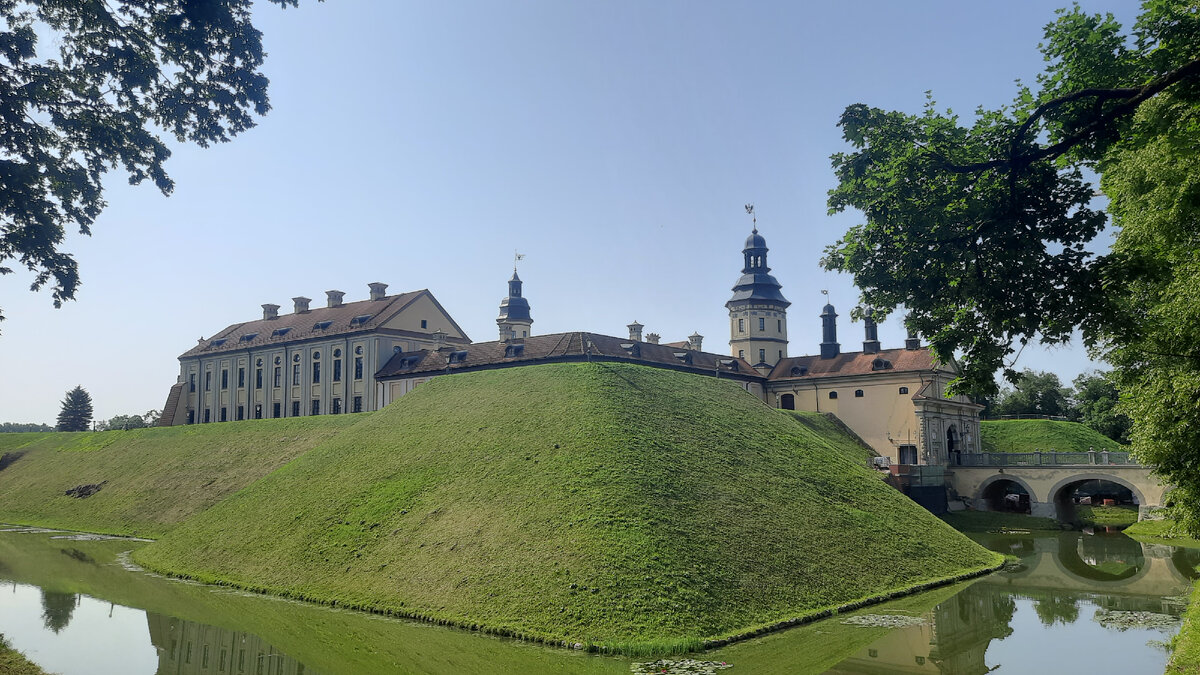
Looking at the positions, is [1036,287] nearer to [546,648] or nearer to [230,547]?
[546,648]

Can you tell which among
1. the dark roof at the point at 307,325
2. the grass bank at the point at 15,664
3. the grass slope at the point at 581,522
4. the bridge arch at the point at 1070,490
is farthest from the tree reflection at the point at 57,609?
the bridge arch at the point at 1070,490

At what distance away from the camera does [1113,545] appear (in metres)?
45.8

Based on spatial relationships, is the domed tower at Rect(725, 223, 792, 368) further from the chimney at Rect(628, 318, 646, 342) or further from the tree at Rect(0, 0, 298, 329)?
the tree at Rect(0, 0, 298, 329)

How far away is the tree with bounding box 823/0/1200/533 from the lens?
1472 cm

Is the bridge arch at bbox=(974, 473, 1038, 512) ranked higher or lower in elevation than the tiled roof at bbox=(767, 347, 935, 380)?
lower

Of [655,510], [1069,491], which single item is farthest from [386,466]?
[1069,491]

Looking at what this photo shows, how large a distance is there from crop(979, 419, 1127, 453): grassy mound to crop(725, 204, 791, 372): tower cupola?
21.7 meters

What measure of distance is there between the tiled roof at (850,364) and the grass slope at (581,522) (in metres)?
27.4

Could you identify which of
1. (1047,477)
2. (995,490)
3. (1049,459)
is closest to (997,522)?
(1047,477)

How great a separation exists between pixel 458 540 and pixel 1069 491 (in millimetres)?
53015

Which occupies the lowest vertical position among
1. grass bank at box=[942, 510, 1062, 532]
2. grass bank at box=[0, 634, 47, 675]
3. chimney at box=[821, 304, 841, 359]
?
grass bank at box=[942, 510, 1062, 532]

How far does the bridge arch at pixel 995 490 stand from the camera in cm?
5903

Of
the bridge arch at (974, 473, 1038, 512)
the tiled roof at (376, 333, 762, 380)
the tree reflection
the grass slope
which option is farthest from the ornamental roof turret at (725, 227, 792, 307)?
the tree reflection

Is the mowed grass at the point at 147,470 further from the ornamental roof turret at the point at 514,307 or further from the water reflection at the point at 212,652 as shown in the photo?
the ornamental roof turret at the point at 514,307
